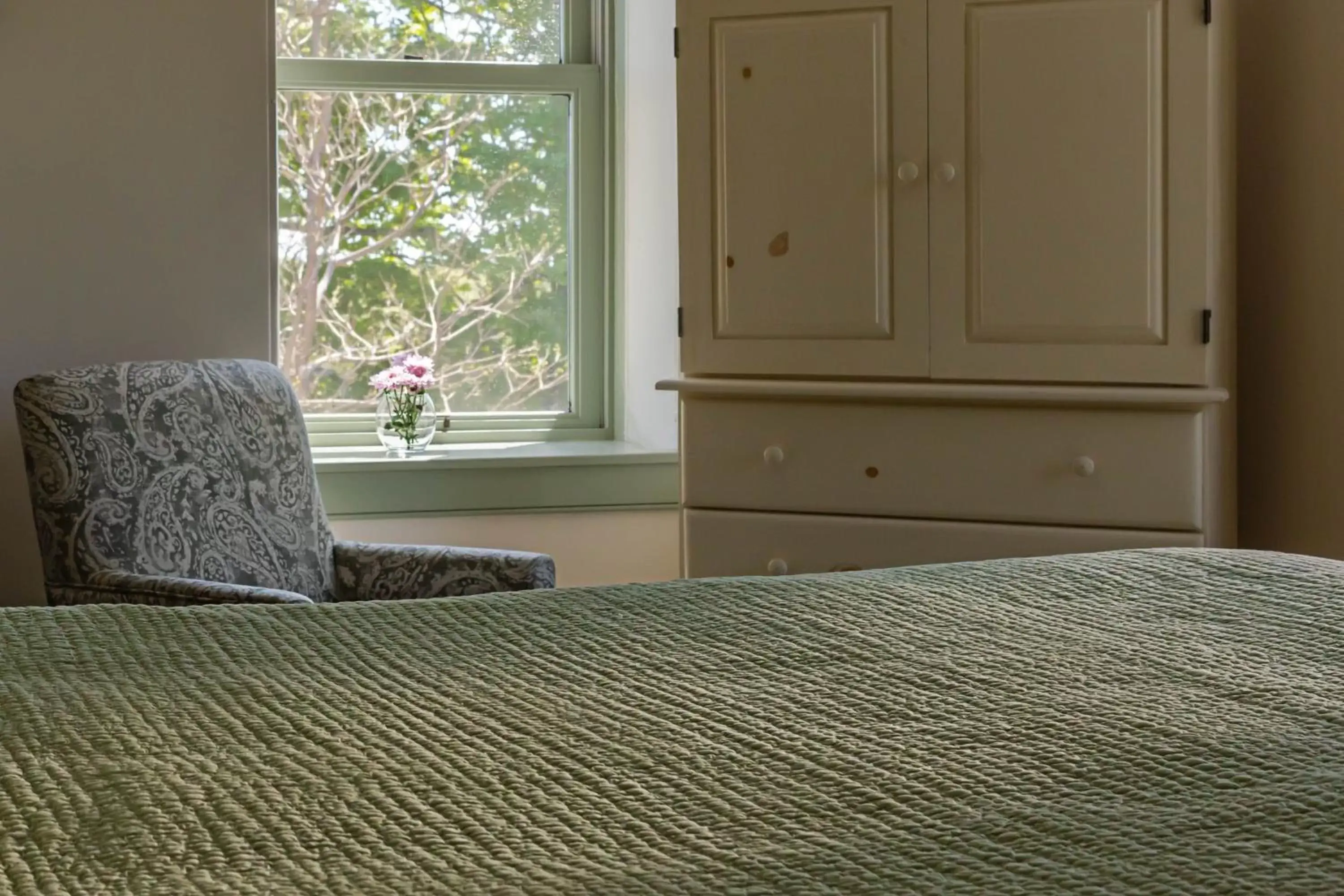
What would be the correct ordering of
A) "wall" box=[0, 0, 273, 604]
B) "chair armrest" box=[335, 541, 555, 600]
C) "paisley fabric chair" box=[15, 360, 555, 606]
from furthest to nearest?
1. "wall" box=[0, 0, 273, 604]
2. "chair armrest" box=[335, 541, 555, 600]
3. "paisley fabric chair" box=[15, 360, 555, 606]

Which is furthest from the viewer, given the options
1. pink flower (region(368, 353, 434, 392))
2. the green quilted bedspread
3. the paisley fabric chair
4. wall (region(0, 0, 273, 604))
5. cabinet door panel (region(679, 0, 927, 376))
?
pink flower (region(368, 353, 434, 392))

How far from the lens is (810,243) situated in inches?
98.2

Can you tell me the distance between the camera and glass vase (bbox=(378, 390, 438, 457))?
311 centimetres

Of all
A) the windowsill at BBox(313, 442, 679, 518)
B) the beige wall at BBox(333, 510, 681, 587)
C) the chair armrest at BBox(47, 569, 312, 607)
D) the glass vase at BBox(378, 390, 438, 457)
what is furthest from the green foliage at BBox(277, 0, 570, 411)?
the chair armrest at BBox(47, 569, 312, 607)

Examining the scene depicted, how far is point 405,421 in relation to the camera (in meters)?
3.11

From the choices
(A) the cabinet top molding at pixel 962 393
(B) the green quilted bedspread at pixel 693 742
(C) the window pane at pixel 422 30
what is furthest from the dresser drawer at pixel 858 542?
(C) the window pane at pixel 422 30

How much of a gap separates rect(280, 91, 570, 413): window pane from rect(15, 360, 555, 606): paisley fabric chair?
29.4 inches

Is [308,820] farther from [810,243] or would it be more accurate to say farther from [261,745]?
[810,243]

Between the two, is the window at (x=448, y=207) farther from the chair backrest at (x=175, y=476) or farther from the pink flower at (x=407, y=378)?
the chair backrest at (x=175, y=476)

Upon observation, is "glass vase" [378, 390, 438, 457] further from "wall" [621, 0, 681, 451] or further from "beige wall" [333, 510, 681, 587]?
"wall" [621, 0, 681, 451]

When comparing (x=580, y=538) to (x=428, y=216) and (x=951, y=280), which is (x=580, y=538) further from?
(x=951, y=280)

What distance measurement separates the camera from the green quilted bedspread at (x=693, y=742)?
58 centimetres

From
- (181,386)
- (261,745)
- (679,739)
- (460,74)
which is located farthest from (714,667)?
(460,74)

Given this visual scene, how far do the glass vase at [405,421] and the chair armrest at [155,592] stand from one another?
1074 millimetres
